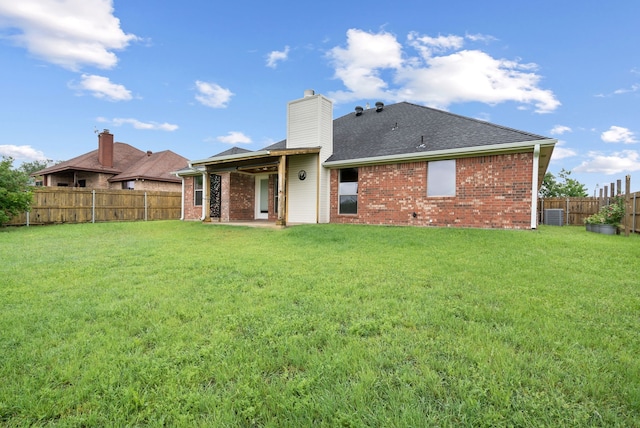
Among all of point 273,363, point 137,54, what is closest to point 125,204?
point 137,54

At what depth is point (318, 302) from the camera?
11.2ft

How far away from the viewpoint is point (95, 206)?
16.1 metres

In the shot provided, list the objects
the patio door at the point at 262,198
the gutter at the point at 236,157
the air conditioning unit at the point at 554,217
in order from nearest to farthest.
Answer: the gutter at the point at 236,157
the patio door at the point at 262,198
the air conditioning unit at the point at 554,217

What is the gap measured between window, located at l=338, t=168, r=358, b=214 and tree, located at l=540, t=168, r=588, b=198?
82.6 feet

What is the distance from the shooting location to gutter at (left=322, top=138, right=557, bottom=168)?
886 centimetres

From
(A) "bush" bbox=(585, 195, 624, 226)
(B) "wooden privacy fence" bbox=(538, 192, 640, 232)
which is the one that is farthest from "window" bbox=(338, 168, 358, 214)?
(B) "wooden privacy fence" bbox=(538, 192, 640, 232)

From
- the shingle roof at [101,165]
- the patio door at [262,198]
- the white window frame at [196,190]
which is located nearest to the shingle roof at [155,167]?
the shingle roof at [101,165]

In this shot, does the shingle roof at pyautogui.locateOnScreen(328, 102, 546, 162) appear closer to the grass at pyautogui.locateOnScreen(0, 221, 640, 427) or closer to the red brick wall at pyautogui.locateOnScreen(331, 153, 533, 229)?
the red brick wall at pyautogui.locateOnScreen(331, 153, 533, 229)

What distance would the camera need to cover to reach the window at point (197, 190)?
55.7 ft

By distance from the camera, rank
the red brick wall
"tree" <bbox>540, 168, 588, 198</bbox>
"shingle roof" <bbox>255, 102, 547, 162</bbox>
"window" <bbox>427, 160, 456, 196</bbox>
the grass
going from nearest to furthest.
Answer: the grass, the red brick wall, "shingle roof" <bbox>255, 102, 547, 162</bbox>, "window" <bbox>427, 160, 456, 196</bbox>, "tree" <bbox>540, 168, 588, 198</bbox>

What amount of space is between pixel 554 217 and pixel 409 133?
31.9 feet

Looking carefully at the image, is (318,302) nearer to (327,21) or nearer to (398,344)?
(398,344)

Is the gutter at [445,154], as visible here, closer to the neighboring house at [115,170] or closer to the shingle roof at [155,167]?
the shingle roof at [155,167]

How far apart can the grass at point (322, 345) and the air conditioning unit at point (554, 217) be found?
497 inches
